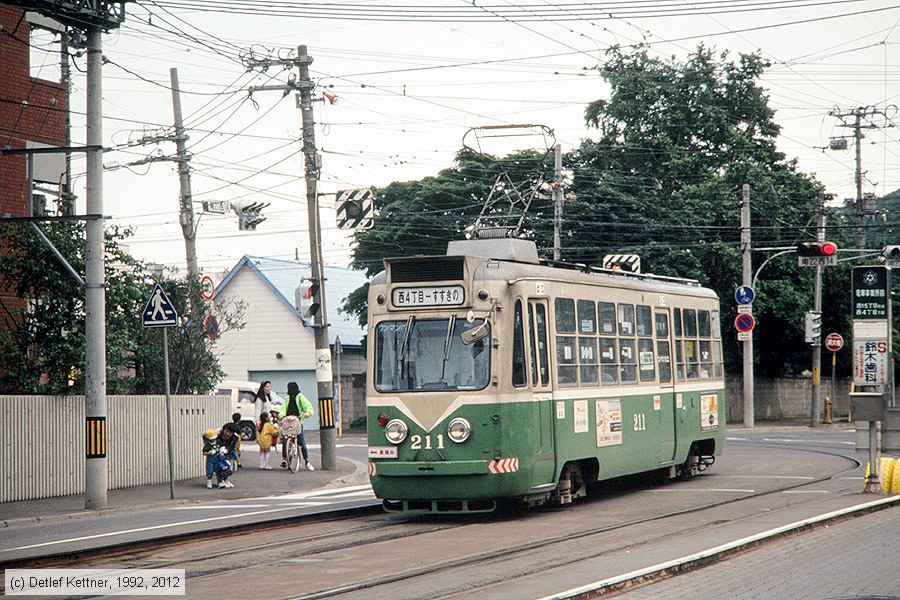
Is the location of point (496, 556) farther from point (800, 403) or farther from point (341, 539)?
point (800, 403)

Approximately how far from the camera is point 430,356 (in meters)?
16.7

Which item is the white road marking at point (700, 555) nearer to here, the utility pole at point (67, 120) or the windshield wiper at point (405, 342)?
the windshield wiper at point (405, 342)

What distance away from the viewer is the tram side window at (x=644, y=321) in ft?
66.8

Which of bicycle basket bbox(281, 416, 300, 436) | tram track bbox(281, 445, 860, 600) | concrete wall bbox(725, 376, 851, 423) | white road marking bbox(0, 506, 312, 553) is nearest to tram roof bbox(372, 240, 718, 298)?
tram track bbox(281, 445, 860, 600)

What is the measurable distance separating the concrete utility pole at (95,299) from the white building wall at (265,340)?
39.1m

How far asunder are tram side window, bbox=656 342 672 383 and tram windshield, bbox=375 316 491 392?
17.9 ft

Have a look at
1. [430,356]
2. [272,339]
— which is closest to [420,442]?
[430,356]

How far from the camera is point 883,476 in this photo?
62.0 ft

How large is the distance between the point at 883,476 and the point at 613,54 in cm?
3904

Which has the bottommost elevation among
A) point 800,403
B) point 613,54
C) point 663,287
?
point 800,403

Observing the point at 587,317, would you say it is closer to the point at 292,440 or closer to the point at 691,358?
the point at 691,358

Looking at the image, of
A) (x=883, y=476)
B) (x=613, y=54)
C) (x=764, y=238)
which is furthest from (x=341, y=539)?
(x=613, y=54)

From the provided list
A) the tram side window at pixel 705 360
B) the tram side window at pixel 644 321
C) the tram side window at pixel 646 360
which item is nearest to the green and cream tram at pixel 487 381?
the tram side window at pixel 646 360

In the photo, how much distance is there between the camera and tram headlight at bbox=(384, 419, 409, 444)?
1644cm
